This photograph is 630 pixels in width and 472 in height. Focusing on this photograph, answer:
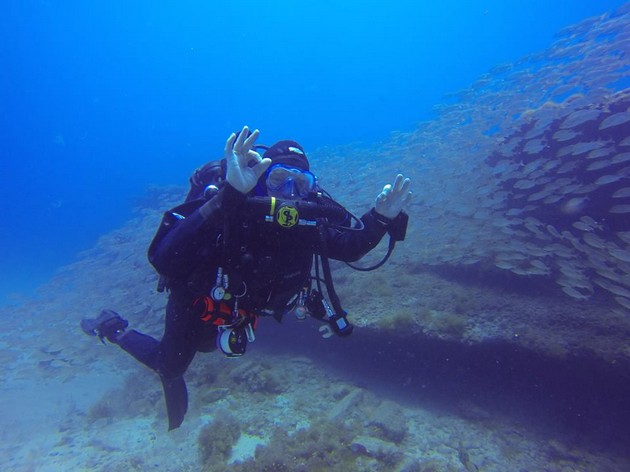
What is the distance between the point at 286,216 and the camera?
2.67 metres

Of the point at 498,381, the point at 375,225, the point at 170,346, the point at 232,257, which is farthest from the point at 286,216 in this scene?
the point at 498,381

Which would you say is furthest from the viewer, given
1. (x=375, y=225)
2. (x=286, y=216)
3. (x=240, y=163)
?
(x=375, y=225)

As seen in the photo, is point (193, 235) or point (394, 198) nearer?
point (193, 235)

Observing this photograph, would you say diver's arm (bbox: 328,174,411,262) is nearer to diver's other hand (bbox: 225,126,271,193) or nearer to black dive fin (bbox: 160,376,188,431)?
diver's other hand (bbox: 225,126,271,193)

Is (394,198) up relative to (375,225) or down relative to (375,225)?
up

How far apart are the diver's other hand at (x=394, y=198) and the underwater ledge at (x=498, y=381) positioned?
153 inches

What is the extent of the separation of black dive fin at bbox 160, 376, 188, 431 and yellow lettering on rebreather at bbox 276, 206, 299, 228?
140 inches

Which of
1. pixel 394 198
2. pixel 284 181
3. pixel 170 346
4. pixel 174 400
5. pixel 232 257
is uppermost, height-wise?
pixel 284 181

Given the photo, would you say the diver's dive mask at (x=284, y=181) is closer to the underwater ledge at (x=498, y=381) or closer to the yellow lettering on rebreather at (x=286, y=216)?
the yellow lettering on rebreather at (x=286, y=216)

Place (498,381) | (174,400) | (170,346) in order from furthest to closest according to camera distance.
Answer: (498,381) → (174,400) → (170,346)

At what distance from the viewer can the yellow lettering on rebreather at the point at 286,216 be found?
2670 millimetres

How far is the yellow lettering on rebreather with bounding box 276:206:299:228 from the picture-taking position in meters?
2.67

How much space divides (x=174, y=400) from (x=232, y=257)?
321 cm

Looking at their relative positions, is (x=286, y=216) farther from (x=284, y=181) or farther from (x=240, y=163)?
(x=284, y=181)
